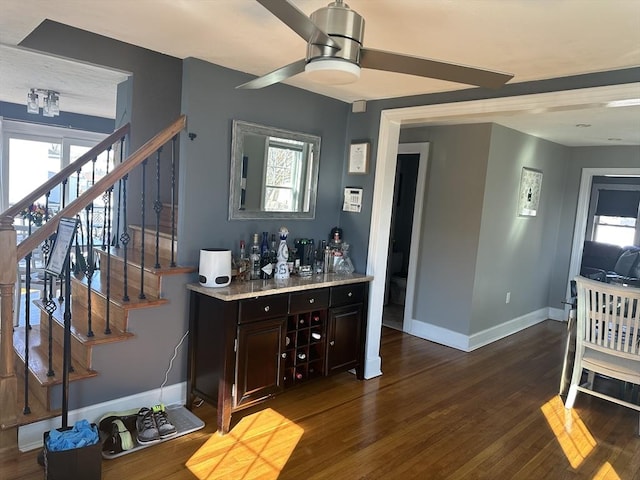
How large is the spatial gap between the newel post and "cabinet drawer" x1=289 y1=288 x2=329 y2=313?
1558mm

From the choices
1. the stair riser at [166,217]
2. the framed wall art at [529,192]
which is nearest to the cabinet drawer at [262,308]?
the stair riser at [166,217]

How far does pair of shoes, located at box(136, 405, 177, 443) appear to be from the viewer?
2.53 m

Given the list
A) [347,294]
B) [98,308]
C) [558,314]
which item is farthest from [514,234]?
[98,308]

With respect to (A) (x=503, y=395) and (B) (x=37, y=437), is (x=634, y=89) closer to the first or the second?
(A) (x=503, y=395)

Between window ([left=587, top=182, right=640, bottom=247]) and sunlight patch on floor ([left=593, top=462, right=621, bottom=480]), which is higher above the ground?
window ([left=587, top=182, right=640, bottom=247])

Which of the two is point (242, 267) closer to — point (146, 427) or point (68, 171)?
point (146, 427)

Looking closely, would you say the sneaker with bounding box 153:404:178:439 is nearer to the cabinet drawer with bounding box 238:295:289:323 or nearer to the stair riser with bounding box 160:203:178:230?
the cabinet drawer with bounding box 238:295:289:323

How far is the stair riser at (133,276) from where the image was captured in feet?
9.43

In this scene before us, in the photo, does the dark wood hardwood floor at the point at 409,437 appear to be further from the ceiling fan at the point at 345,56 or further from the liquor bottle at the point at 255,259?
the ceiling fan at the point at 345,56

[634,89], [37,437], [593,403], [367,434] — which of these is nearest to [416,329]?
[593,403]

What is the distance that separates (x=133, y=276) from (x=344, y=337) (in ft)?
5.19

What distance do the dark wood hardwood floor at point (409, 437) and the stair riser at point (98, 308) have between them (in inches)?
31.0

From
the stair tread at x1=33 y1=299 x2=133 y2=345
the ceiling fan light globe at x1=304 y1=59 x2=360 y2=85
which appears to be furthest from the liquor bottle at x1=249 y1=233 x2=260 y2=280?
the ceiling fan light globe at x1=304 y1=59 x2=360 y2=85

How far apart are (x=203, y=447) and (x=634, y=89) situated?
10.1 feet
